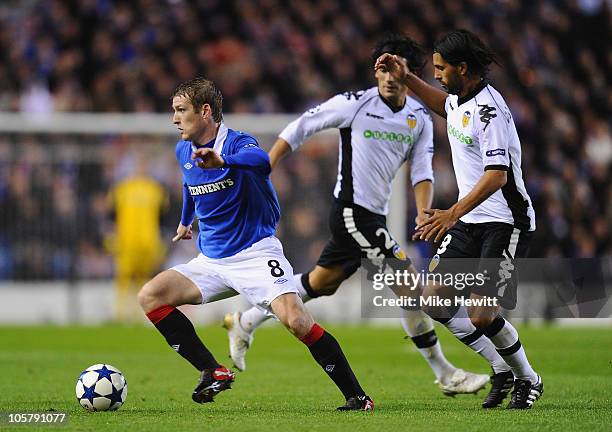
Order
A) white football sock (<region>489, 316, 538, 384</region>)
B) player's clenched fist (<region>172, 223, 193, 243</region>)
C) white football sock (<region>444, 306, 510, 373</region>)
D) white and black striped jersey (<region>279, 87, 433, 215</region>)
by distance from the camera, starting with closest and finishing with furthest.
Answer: white football sock (<region>489, 316, 538, 384</region>), white football sock (<region>444, 306, 510, 373</region>), player's clenched fist (<region>172, 223, 193, 243</region>), white and black striped jersey (<region>279, 87, 433, 215</region>)

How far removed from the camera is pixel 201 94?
7.33 meters

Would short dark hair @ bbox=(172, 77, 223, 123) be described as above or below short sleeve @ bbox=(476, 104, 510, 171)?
above

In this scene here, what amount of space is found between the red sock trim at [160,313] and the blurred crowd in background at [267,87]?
1044cm

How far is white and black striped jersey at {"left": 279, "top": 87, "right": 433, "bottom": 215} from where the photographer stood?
8.88m

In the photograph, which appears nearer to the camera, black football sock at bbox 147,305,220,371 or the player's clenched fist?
black football sock at bbox 147,305,220,371

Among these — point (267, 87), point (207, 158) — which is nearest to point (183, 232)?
point (207, 158)

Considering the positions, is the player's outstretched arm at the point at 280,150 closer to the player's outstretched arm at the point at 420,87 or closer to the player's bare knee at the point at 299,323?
the player's outstretched arm at the point at 420,87

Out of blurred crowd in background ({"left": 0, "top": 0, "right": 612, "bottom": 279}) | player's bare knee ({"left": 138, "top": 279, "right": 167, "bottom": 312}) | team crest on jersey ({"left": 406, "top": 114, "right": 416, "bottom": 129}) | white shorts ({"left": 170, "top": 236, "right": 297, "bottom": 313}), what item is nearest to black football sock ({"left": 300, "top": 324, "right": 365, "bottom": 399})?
white shorts ({"left": 170, "top": 236, "right": 297, "bottom": 313})

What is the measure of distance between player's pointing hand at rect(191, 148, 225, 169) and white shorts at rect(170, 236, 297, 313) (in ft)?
2.62

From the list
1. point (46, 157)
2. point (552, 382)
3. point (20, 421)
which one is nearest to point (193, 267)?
point (20, 421)

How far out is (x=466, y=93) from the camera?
290 inches

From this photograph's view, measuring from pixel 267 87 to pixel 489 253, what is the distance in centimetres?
1427

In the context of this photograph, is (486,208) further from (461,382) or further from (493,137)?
(461,382)

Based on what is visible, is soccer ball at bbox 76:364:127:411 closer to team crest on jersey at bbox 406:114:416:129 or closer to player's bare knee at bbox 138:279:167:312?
player's bare knee at bbox 138:279:167:312
